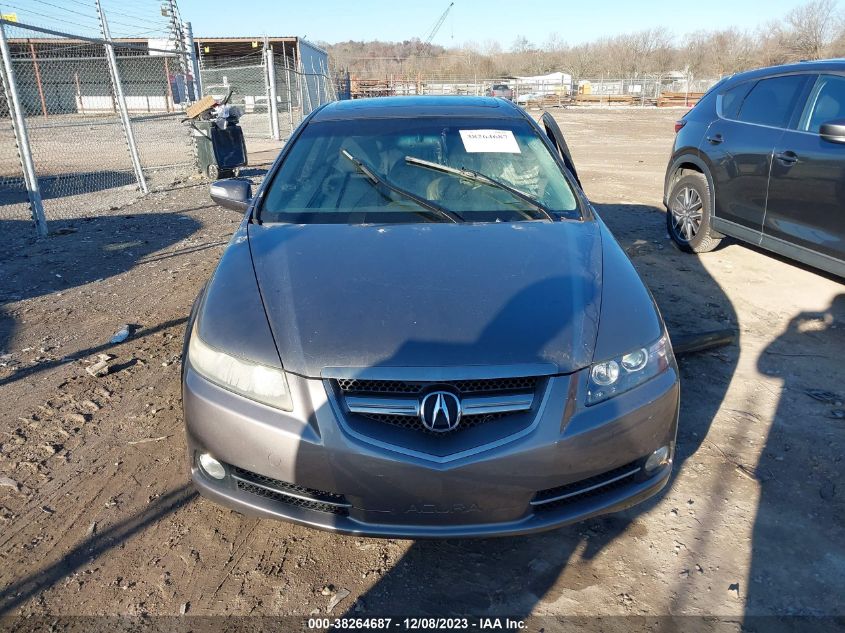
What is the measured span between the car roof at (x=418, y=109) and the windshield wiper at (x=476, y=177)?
17.8 inches

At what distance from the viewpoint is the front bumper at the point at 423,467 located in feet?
6.75

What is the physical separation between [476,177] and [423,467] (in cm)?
195

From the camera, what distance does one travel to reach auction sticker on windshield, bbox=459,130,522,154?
12.1ft

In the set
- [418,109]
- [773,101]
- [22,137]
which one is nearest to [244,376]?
[418,109]

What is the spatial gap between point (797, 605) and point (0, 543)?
310cm

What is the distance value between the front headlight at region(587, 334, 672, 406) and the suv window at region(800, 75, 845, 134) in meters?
3.56

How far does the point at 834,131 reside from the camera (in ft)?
14.7

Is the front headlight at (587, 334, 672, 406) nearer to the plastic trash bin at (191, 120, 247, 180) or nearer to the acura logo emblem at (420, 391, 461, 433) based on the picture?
the acura logo emblem at (420, 391, 461, 433)

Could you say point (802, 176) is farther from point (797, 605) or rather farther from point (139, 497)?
point (139, 497)

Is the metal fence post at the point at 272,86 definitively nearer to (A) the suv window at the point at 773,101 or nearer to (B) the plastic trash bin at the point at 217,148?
(B) the plastic trash bin at the point at 217,148

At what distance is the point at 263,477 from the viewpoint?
2.24m

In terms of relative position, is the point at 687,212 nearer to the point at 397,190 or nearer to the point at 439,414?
the point at 397,190

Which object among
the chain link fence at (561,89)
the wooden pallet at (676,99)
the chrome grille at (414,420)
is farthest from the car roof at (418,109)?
the wooden pallet at (676,99)

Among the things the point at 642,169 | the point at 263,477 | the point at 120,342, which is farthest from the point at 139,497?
the point at 642,169
